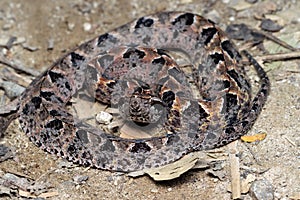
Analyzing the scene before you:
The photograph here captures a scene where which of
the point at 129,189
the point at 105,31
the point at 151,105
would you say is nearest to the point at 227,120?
the point at 151,105

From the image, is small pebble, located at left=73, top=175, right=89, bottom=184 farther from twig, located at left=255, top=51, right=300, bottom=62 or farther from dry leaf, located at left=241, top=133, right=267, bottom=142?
twig, located at left=255, top=51, right=300, bottom=62

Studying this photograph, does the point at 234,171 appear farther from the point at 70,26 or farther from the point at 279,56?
the point at 70,26

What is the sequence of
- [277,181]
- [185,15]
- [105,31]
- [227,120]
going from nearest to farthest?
[277,181]
[227,120]
[185,15]
[105,31]

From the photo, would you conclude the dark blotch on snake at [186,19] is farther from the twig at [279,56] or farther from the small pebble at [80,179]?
the small pebble at [80,179]

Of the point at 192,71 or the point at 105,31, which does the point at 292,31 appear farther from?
the point at 105,31

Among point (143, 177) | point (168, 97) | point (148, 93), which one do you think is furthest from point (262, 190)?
point (148, 93)

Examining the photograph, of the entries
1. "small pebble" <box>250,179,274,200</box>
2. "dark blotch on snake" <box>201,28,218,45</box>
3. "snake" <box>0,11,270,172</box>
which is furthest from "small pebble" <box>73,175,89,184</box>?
"dark blotch on snake" <box>201,28,218,45</box>

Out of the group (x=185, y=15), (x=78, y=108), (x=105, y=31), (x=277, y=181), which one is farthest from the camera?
(x=105, y=31)
